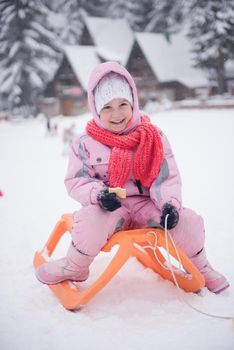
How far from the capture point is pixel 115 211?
1.46 meters

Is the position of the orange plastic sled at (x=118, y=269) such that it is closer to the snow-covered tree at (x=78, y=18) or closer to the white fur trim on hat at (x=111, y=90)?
the white fur trim on hat at (x=111, y=90)

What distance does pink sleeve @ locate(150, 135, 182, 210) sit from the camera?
4.74ft

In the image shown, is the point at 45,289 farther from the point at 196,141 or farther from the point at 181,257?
the point at 196,141

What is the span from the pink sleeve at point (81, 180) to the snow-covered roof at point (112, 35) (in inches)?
628

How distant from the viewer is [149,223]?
5.02ft

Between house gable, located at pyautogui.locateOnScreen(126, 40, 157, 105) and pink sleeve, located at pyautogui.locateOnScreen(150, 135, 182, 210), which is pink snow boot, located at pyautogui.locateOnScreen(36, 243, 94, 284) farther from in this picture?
house gable, located at pyautogui.locateOnScreen(126, 40, 157, 105)

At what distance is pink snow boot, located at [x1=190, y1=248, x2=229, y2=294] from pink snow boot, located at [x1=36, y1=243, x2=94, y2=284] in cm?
46

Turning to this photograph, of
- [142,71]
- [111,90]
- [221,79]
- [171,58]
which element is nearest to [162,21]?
Result: [171,58]

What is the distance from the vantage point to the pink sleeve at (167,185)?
4.74 ft

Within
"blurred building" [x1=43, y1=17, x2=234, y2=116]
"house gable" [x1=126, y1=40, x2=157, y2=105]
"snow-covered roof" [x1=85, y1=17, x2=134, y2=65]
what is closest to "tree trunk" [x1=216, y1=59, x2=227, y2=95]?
"blurred building" [x1=43, y1=17, x2=234, y2=116]

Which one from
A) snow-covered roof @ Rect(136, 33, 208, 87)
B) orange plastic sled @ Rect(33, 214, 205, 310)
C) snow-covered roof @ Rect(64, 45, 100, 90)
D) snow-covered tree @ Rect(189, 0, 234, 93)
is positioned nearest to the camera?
orange plastic sled @ Rect(33, 214, 205, 310)

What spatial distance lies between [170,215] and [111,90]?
2.04 feet

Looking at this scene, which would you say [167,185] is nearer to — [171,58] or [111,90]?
[111,90]

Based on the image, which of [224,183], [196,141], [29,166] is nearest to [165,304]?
[224,183]
